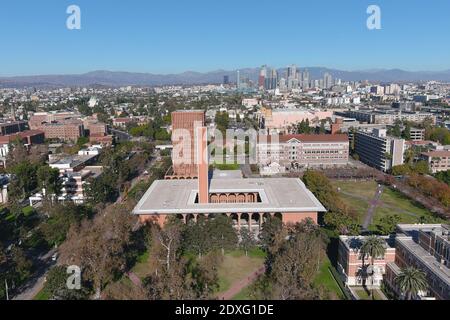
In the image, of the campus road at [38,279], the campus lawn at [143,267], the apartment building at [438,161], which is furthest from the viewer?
the apartment building at [438,161]

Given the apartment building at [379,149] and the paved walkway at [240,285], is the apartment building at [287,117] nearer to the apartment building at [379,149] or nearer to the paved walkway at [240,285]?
the apartment building at [379,149]

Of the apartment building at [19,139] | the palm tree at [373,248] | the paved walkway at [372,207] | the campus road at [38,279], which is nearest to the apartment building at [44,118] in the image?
the apartment building at [19,139]

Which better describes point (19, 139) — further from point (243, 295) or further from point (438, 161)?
point (438, 161)

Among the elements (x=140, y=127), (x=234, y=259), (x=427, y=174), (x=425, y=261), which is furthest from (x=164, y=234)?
(x=140, y=127)
